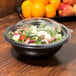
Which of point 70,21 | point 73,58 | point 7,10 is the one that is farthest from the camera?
point 7,10

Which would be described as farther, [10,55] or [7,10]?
[7,10]

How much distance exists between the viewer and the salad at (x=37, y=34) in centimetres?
75

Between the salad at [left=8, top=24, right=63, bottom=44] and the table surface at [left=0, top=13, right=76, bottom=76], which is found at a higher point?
the salad at [left=8, top=24, right=63, bottom=44]

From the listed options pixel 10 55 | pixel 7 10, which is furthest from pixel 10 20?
pixel 10 55

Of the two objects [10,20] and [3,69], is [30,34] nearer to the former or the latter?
[3,69]

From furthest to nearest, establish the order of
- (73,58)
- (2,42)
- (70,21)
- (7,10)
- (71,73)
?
(7,10)
(70,21)
(2,42)
(73,58)
(71,73)

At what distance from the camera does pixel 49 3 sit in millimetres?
1343

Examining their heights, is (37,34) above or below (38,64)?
above

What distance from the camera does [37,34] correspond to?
77 cm

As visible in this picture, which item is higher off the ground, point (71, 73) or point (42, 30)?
point (42, 30)

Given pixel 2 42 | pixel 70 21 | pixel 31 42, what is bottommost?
pixel 70 21

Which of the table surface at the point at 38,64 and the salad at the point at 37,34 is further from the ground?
the salad at the point at 37,34

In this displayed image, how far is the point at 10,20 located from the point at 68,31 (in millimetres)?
633

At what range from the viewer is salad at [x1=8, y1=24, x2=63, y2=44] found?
0.75m
